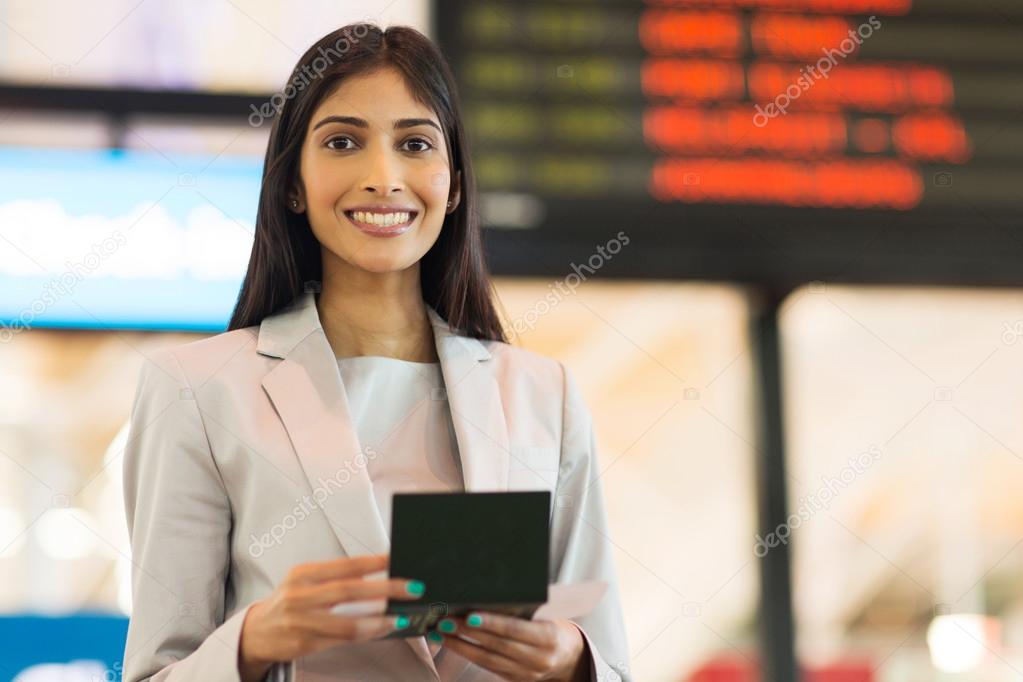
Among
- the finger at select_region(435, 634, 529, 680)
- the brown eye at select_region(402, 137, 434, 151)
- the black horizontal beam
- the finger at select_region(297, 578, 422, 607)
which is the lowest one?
the finger at select_region(435, 634, 529, 680)

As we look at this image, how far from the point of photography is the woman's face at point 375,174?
1531 mm

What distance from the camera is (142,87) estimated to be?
2.87 metres

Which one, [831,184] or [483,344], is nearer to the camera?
[483,344]

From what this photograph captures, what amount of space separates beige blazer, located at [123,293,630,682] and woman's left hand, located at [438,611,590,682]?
4.1 inches

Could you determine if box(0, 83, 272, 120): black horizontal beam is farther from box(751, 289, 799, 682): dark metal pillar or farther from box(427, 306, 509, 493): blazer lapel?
box(427, 306, 509, 493): blazer lapel

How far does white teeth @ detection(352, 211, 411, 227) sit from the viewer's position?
1.53 m

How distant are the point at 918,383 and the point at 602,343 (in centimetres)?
77

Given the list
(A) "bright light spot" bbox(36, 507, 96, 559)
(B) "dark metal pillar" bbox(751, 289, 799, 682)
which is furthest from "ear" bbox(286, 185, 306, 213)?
(B) "dark metal pillar" bbox(751, 289, 799, 682)

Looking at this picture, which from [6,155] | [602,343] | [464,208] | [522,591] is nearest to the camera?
[522,591]

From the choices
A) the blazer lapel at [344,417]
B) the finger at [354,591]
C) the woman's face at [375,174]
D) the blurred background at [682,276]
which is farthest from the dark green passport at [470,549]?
the blurred background at [682,276]

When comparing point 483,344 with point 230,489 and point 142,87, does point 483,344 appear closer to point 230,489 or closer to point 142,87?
point 230,489

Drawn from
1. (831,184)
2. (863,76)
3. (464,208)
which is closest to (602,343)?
(831,184)

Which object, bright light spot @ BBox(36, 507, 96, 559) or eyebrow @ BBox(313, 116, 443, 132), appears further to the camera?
bright light spot @ BBox(36, 507, 96, 559)

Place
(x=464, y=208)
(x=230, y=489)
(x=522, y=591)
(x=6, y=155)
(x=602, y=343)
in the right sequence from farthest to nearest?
(x=602, y=343) → (x=6, y=155) → (x=464, y=208) → (x=230, y=489) → (x=522, y=591)
